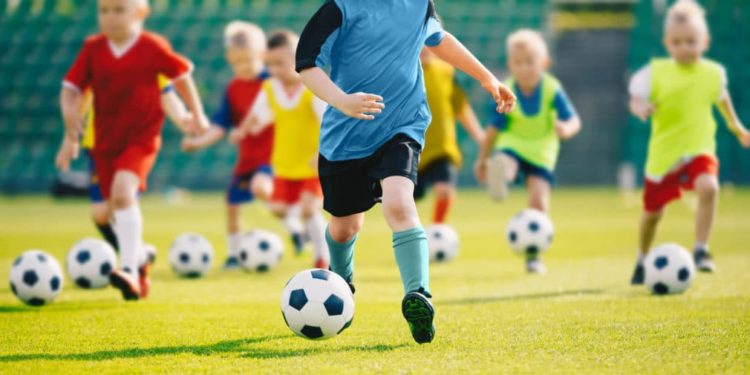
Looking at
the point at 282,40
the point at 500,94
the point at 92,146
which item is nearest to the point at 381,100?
the point at 500,94

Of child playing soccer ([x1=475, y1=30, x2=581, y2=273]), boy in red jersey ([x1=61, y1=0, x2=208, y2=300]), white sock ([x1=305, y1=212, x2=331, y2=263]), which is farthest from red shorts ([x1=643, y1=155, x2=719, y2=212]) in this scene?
boy in red jersey ([x1=61, y1=0, x2=208, y2=300])

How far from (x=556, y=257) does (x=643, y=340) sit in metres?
5.11

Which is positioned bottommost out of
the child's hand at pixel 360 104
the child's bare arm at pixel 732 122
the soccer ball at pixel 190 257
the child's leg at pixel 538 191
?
the soccer ball at pixel 190 257

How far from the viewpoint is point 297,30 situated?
82.1 feet

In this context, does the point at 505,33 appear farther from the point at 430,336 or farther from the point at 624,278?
the point at 430,336

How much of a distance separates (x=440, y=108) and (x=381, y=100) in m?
5.32

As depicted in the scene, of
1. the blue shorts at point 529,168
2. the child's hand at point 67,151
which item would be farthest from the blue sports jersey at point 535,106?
the child's hand at point 67,151

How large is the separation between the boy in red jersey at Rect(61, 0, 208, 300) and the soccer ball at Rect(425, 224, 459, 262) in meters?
2.98

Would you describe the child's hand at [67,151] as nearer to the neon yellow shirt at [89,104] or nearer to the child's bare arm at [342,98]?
the neon yellow shirt at [89,104]

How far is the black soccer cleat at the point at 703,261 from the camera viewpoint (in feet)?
22.7

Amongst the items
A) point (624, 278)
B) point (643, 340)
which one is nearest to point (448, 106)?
point (624, 278)

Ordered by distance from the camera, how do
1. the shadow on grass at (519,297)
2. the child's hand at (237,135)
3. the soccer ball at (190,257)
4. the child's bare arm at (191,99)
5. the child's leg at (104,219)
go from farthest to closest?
the child's hand at (237,135) → the soccer ball at (190,257) → the child's leg at (104,219) → the child's bare arm at (191,99) → the shadow on grass at (519,297)

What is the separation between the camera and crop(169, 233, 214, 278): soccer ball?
7559mm

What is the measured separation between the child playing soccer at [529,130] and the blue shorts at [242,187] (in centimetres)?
208
